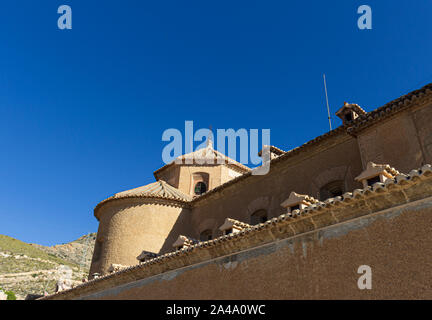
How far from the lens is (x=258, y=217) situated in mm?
13367

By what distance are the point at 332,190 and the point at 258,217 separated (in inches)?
124

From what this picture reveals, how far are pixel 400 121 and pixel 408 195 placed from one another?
353 centimetres

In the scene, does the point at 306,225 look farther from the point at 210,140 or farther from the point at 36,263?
the point at 36,263

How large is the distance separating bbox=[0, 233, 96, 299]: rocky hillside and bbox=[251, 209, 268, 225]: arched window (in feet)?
91.1

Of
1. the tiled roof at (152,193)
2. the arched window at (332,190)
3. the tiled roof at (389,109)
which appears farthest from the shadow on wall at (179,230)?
the tiled roof at (389,109)

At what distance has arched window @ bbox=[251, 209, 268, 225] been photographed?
1314 centimetres

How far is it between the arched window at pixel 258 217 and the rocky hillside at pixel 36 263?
91.1ft

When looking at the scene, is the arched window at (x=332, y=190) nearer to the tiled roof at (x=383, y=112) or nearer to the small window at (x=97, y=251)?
the tiled roof at (x=383, y=112)

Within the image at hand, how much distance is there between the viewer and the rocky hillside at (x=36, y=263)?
38.2 meters
